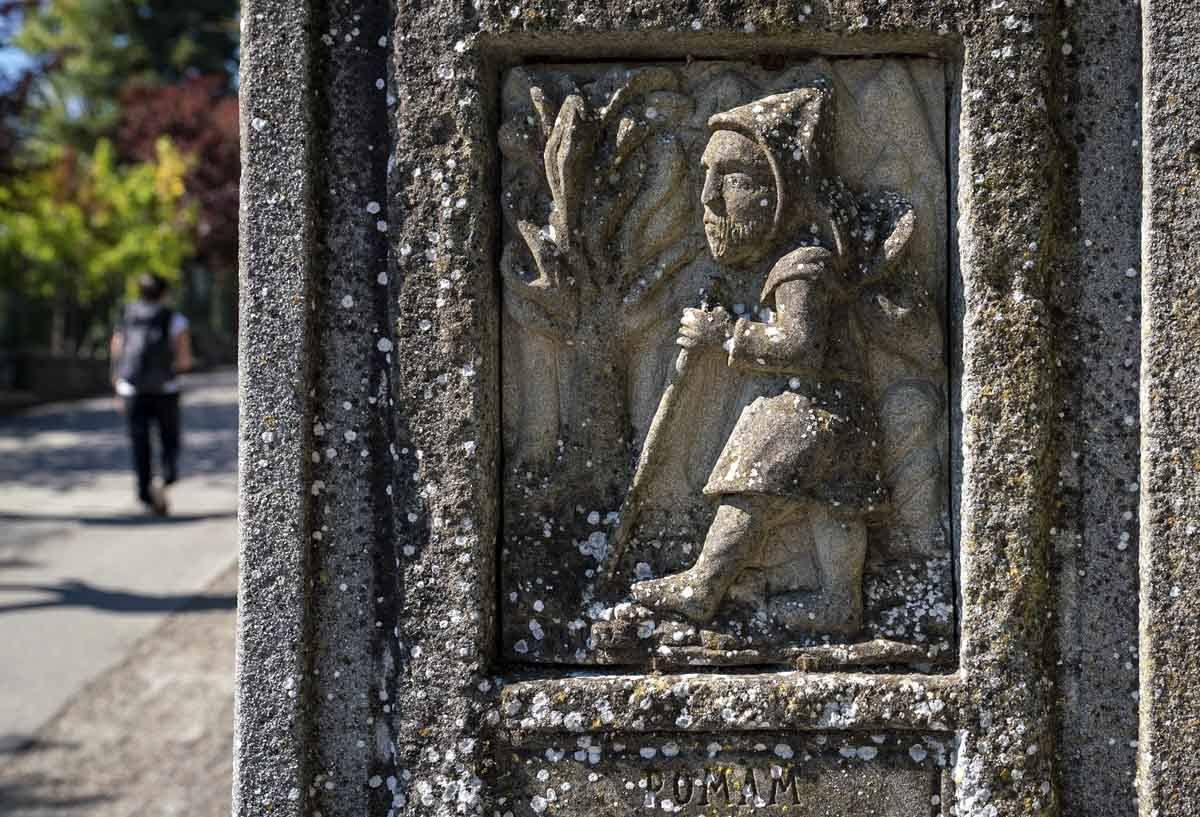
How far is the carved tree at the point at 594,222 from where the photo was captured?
2381 millimetres

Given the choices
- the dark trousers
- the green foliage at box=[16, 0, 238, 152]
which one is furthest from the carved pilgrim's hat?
the green foliage at box=[16, 0, 238, 152]

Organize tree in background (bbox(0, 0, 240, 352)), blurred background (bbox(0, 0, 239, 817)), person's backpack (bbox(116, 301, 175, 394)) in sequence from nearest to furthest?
blurred background (bbox(0, 0, 239, 817))
person's backpack (bbox(116, 301, 175, 394))
tree in background (bbox(0, 0, 240, 352))

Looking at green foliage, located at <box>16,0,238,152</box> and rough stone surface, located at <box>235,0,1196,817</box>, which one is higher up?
green foliage, located at <box>16,0,238,152</box>

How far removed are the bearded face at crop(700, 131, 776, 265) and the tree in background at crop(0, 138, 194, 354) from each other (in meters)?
14.4

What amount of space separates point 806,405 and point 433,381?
0.74m

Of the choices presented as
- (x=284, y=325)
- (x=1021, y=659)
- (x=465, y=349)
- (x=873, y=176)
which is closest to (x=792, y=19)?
(x=873, y=176)

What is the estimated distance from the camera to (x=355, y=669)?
2.41 m

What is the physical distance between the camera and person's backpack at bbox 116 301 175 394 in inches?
288

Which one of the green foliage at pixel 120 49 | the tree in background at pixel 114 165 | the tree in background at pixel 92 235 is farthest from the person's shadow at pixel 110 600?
the green foliage at pixel 120 49

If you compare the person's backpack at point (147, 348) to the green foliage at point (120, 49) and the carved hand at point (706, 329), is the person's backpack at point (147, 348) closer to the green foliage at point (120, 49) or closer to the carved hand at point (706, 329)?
the carved hand at point (706, 329)

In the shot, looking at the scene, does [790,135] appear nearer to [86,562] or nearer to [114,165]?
[86,562]

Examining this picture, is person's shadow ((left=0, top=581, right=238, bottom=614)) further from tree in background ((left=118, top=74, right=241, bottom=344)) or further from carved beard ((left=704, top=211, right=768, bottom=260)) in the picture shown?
Result: tree in background ((left=118, top=74, right=241, bottom=344))

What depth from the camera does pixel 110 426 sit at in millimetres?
13969

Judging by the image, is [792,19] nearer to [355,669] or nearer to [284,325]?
[284,325]
